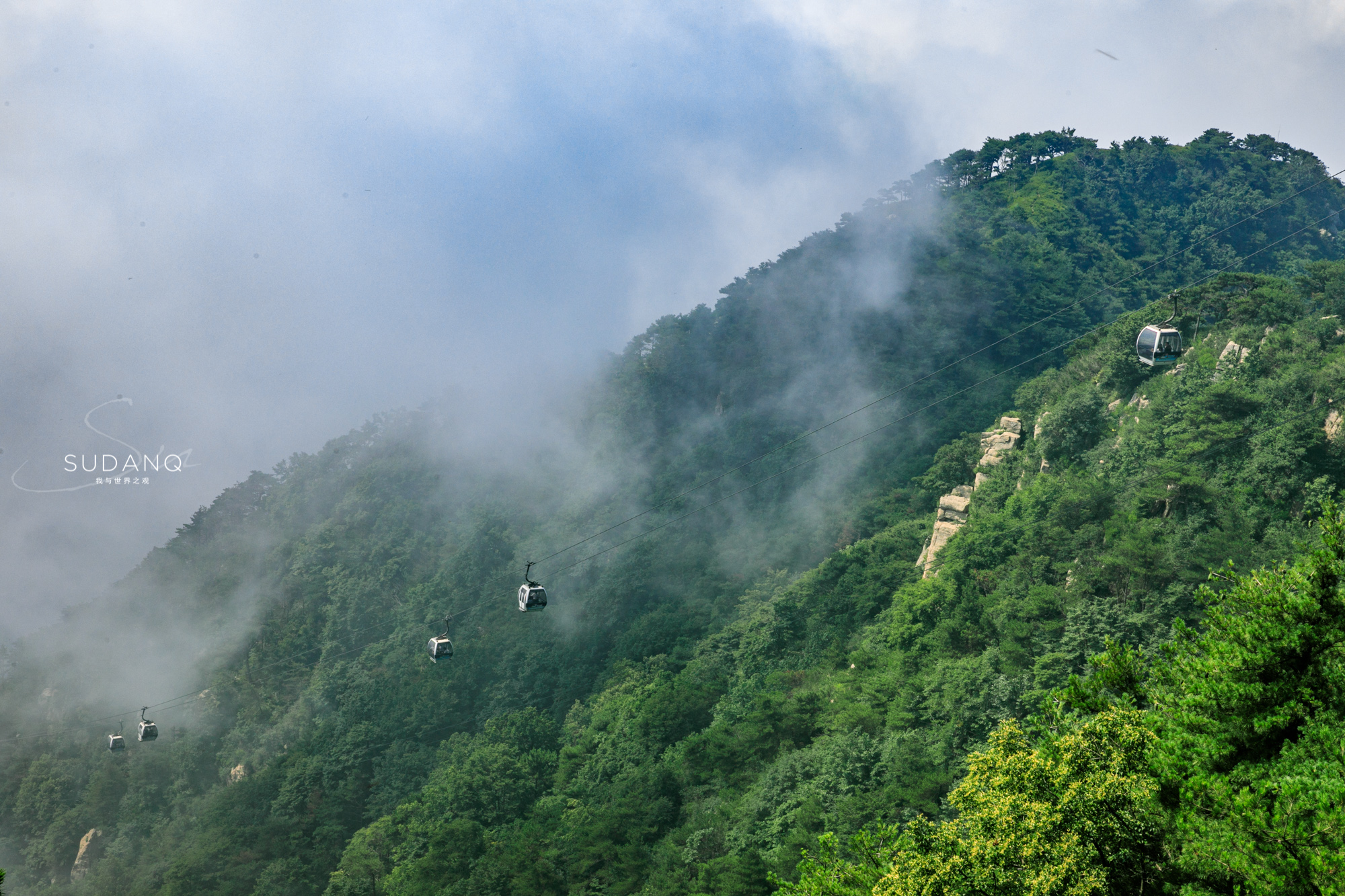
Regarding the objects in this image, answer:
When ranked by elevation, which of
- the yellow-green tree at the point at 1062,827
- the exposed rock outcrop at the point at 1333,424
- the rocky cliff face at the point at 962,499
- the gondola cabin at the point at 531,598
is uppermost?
the rocky cliff face at the point at 962,499

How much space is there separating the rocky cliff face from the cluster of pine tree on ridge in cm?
242

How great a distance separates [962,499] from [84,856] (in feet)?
315

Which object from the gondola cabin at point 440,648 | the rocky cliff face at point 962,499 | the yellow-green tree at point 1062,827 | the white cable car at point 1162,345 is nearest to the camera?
the yellow-green tree at point 1062,827

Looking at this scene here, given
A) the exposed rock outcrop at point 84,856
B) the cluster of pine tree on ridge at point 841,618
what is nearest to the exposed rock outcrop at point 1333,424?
the cluster of pine tree on ridge at point 841,618

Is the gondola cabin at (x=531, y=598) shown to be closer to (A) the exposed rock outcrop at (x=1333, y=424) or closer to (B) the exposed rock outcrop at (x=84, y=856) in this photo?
(A) the exposed rock outcrop at (x=1333, y=424)

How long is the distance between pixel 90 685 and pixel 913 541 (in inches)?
4588

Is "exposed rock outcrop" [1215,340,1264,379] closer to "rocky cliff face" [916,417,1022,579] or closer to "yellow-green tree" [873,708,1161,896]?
"rocky cliff face" [916,417,1022,579]

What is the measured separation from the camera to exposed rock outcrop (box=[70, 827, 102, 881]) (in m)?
106

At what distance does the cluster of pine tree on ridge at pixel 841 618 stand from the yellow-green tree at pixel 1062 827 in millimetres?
84

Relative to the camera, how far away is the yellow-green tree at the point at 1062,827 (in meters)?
19.4

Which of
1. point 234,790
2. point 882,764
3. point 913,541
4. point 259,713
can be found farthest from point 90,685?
point 882,764

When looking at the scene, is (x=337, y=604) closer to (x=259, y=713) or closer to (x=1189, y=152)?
(x=259, y=713)

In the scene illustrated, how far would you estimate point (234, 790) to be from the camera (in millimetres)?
98375

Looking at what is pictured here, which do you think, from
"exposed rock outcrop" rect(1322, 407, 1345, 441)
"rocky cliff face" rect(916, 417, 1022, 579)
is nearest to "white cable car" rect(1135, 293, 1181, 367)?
"exposed rock outcrop" rect(1322, 407, 1345, 441)
